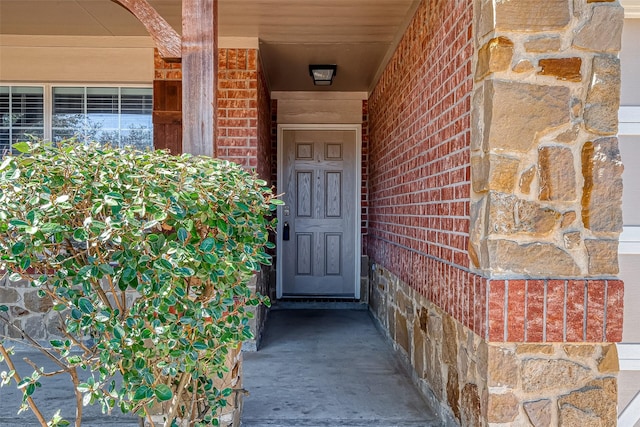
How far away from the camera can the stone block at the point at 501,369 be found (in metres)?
1.82

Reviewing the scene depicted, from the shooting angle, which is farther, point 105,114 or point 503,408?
point 105,114

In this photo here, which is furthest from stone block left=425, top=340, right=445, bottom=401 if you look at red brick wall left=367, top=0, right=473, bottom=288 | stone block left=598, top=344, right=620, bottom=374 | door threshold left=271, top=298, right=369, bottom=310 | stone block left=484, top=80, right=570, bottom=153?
door threshold left=271, top=298, right=369, bottom=310

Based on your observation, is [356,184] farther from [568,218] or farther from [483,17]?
[568,218]

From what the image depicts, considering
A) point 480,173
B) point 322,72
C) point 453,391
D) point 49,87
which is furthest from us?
point 322,72

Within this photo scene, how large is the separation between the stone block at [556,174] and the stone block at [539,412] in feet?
2.66

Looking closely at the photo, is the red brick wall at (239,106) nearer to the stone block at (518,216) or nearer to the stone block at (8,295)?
the stone block at (8,295)

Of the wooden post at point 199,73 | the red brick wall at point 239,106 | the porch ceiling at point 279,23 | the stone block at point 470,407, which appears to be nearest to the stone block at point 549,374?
the stone block at point 470,407

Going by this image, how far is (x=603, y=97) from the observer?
1835mm

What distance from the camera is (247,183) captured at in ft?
6.15

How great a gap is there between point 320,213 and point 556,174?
3.97m

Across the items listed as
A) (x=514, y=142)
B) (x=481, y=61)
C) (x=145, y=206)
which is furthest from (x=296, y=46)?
(x=145, y=206)

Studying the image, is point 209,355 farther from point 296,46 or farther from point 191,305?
point 296,46

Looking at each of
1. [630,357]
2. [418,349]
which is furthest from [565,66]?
[418,349]

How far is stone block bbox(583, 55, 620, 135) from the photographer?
71.8 inches
